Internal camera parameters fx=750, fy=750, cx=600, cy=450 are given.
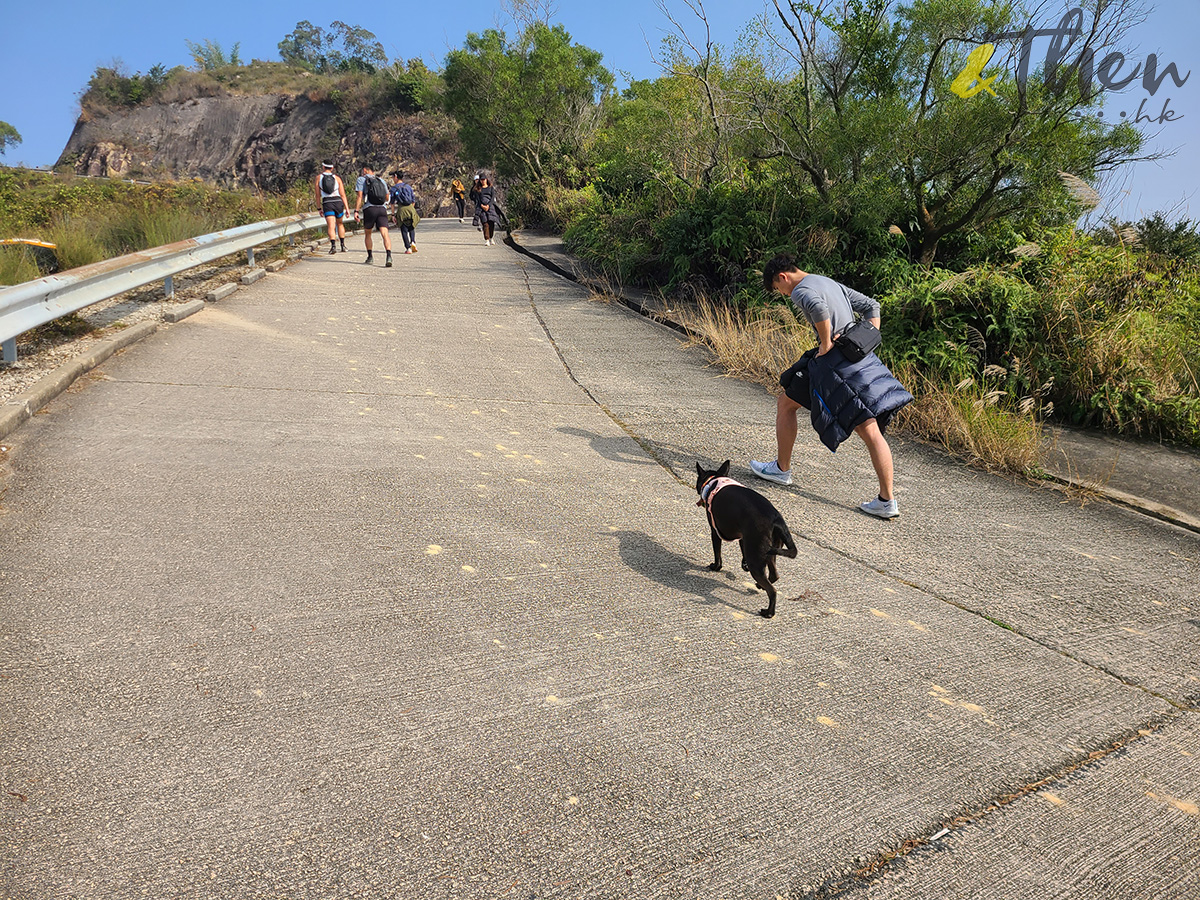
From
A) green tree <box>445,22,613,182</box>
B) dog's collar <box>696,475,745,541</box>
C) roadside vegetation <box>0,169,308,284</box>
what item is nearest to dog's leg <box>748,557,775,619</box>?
dog's collar <box>696,475,745,541</box>

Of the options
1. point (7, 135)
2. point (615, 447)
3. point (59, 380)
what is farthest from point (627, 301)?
point (7, 135)

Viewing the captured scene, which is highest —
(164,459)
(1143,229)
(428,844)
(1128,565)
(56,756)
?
(1143,229)

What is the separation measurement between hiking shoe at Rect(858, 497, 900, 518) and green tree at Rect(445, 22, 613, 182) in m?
24.3

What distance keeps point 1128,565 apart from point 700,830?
146 inches

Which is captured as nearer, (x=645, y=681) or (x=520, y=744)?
(x=520, y=744)

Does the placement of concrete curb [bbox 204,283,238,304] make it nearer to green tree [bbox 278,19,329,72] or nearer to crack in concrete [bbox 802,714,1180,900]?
crack in concrete [bbox 802,714,1180,900]

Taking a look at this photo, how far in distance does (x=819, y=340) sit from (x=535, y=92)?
27.9 meters

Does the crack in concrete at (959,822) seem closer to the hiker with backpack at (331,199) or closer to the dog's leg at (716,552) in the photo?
the dog's leg at (716,552)

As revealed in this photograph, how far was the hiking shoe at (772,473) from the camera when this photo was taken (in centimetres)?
545

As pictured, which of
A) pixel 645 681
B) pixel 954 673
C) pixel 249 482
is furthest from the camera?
pixel 249 482

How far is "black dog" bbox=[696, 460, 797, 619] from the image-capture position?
138 inches

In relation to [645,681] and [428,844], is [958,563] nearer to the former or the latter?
[645,681]

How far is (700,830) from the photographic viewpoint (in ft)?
7.42

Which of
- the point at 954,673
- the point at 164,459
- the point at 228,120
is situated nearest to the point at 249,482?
the point at 164,459
